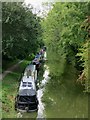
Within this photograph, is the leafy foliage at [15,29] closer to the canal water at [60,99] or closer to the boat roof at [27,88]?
the canal water at [60,99]

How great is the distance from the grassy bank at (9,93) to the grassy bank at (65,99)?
101 inches

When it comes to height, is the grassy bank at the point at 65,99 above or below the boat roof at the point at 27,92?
below

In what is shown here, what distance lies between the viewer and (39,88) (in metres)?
31.2

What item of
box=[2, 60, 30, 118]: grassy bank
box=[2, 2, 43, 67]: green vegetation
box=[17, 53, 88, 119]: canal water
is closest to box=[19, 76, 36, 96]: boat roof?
box=[2, 60, 30, 118]: grassy bank

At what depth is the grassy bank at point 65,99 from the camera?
74.1 ft

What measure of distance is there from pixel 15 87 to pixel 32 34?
8.18 metres

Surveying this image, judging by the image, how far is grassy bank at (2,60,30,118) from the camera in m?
21.6

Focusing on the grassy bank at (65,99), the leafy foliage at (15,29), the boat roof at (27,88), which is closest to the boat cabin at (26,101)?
the boat roof at (27,88)

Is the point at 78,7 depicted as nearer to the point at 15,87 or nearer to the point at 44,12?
the point at 15,87

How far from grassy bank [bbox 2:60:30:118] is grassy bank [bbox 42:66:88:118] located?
8.44 ft

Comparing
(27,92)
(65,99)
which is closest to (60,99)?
(65,99)

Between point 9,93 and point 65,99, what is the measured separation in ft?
15.8

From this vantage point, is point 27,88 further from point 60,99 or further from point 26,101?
point 60,99

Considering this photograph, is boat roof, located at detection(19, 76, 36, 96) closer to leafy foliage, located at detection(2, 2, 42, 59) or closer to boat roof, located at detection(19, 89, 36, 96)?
boat roof, located at detection(19, 89, 36, 96)
